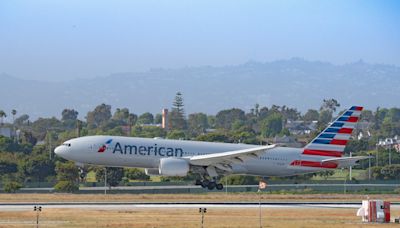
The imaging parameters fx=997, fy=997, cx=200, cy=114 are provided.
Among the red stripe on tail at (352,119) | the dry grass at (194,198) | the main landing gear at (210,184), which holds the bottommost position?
the dry grass at (194,198)

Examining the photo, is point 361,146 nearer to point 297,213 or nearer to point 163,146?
point 163,146

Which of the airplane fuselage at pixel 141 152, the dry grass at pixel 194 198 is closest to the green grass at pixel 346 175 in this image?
the airplane fuselage at pixel 141 152

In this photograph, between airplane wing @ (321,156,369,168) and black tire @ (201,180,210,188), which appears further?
airplane wing @ (321,156,369,168)

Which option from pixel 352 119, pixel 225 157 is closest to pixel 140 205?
A: pixel 225 157

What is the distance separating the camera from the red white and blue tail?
7238 cm

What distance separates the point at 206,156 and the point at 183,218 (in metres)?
23.7

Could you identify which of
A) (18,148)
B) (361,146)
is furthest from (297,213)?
(361,146)

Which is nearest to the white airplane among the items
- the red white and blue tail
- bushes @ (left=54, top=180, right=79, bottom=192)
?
the red white and blue tail

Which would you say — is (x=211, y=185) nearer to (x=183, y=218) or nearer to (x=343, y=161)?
(x=343, y=161)

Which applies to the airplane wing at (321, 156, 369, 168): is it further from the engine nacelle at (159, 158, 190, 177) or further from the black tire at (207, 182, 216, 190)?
the engine nacelle at (159, 158, 190, 177)

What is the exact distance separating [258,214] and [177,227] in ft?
27.6

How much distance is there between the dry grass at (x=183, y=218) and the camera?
4150cm

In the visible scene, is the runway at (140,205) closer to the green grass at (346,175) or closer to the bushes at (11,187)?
the bushes at (11,187)

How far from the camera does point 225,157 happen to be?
67.3 meters
